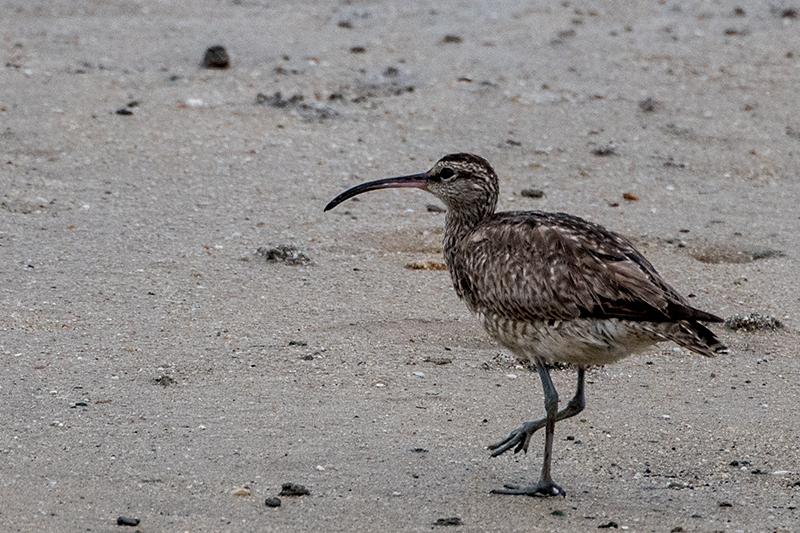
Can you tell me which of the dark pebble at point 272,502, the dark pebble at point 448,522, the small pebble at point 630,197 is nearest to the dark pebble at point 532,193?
the small pebble at point 630,197

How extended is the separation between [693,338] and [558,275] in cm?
73

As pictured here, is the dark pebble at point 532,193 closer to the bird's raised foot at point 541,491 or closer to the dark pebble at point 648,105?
the dark pebble at point 648,105

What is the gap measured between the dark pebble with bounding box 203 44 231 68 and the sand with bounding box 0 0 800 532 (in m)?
0.19

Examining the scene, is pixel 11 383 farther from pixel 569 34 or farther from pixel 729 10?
pixel 729 10

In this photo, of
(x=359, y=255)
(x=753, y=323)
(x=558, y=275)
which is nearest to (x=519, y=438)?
(x=558, y=275)

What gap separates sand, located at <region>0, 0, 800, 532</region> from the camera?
200 inches

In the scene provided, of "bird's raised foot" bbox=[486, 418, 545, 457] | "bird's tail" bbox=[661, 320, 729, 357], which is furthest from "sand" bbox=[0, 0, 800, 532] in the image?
"bird's tail" bbox=[661, 320, 729, 357]

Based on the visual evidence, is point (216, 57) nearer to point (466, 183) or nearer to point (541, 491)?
point (466, 183)

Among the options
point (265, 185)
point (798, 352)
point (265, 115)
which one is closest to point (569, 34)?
point (265, 115)

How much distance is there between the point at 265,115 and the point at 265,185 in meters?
1.42

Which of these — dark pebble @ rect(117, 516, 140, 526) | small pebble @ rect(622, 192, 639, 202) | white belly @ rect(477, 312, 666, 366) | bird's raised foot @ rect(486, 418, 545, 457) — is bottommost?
dark pebble @ rect(117, 516, 140, 526)

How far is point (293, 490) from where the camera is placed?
4.89 m

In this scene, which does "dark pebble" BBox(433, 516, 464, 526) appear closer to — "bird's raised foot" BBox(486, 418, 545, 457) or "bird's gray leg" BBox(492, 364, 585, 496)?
"bird's gray leg" BBox(492, 364, 585, 496)

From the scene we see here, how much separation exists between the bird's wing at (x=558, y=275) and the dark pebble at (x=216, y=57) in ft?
19.9
